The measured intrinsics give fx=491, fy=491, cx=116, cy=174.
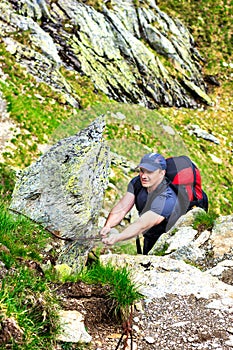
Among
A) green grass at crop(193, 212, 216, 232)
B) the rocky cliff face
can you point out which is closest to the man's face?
green grass at crop(193, 212, 216, 232)

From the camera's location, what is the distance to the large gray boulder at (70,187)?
6.61 metres

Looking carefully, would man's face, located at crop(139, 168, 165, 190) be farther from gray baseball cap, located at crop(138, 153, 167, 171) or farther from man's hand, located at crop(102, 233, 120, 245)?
man's hand, located at crop(102, 233, 120, 245)

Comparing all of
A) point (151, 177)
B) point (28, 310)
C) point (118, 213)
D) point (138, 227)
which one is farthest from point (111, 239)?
point (28, 310)

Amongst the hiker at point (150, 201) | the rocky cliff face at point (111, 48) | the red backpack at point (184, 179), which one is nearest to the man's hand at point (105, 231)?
the hiker at point (150, 201)

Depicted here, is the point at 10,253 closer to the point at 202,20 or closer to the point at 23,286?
the point at 23,286

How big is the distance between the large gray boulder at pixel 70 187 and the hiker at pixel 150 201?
521 mm

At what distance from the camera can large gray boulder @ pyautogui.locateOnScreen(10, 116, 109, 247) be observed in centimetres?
661

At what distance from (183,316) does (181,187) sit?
209 centimetres

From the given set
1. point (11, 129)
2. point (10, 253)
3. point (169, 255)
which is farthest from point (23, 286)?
point (11, 129)

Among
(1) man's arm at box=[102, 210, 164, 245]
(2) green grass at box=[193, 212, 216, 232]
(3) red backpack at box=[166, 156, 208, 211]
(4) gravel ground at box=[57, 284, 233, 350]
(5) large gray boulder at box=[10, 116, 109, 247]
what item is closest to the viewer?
(4) gravel ground at box=[57, 284, 233, 350]

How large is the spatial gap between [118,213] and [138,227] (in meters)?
0.38

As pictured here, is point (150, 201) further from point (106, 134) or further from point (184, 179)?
point (106, 134)

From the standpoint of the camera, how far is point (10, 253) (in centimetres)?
542

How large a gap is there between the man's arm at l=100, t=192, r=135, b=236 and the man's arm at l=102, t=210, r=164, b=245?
147 mm
